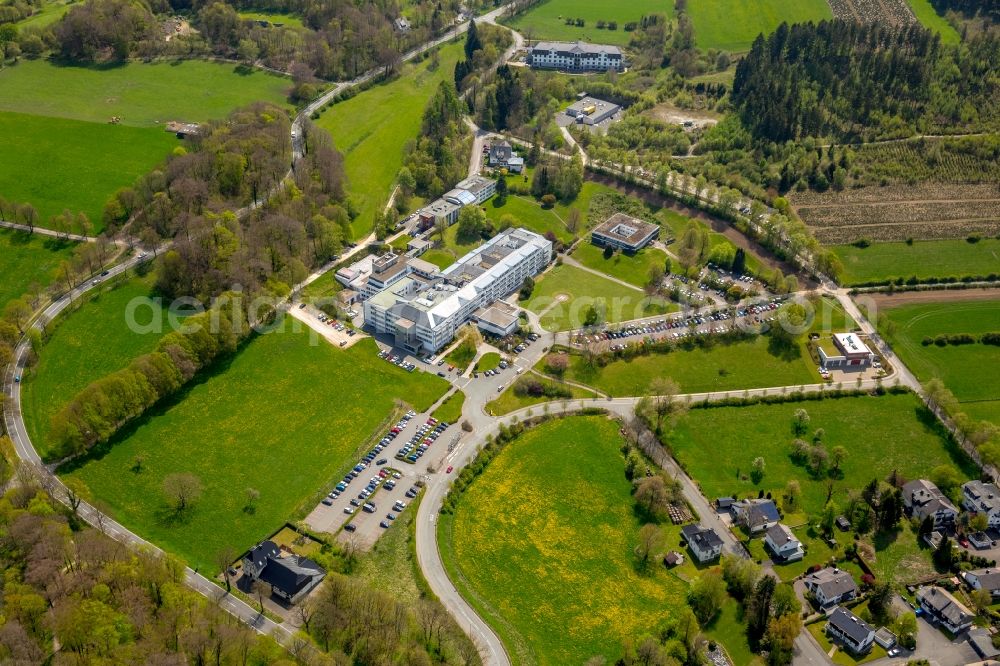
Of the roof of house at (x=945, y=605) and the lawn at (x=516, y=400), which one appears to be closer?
the roof of house at (x=945, y=605)

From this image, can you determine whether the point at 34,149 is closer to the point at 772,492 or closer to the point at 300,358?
the point at 300,358

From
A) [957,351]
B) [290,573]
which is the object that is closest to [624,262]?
[957,351]

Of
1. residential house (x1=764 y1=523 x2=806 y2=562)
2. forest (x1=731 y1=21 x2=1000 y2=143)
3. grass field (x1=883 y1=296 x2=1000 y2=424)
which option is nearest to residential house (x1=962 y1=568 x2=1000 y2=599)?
residential house (x1=764 y1=523 x2=806 y2=562)

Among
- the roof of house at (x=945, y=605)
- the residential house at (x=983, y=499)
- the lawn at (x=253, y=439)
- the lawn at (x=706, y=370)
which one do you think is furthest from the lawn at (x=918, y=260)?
the lawn at (x=253, y=439)

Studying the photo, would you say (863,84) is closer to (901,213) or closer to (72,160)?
(901,213)

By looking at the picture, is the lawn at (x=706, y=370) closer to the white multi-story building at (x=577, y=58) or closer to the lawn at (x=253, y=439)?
the lawn at (x=253, y=439)
